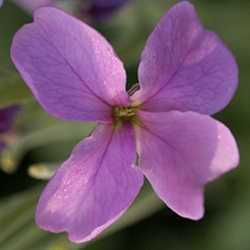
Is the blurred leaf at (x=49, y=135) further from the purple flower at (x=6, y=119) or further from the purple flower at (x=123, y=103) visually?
the purple flower at (x=123, y=103)

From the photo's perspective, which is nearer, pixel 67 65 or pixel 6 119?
pixel 67 65

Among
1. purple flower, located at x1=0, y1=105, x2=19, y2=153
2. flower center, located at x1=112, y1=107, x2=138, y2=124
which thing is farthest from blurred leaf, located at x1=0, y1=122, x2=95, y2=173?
flower center, located at x1=112, y1=107, x2=138, y2=124

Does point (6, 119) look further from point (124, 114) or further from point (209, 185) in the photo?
point (209, 185)

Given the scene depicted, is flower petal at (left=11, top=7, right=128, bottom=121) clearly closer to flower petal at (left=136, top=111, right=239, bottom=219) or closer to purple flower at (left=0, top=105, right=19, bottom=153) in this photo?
flower petal at (left=136, top=111, right=239, bottom=219)

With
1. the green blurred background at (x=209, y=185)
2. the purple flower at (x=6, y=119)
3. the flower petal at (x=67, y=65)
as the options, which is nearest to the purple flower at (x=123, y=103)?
the flower petal at (x=67, y=65)

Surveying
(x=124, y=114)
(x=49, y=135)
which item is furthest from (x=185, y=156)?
(x=49, y=135)

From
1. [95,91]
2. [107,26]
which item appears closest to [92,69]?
[95,91]

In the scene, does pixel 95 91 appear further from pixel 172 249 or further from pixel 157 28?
pixel 172 249
